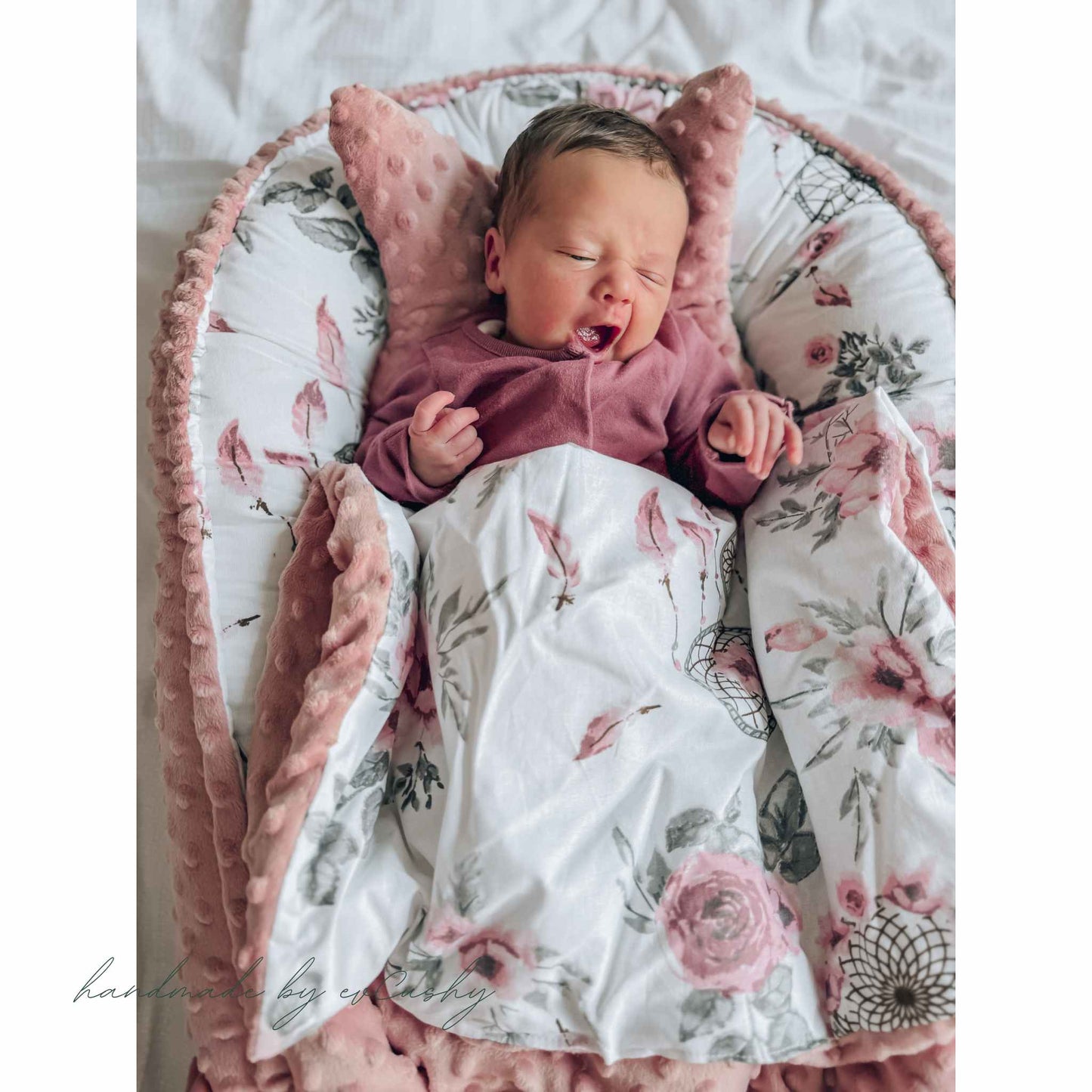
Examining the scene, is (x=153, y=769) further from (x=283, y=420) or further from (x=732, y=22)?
(x=732, y=22)

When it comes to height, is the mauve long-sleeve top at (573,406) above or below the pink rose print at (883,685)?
above

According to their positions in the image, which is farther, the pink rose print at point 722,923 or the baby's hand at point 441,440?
the baby's hand at point 441,440

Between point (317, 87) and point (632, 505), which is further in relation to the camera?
point (317, 87)

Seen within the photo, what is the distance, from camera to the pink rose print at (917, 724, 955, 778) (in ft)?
2.89

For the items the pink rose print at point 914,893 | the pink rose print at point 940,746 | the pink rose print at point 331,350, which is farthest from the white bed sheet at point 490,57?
the pink rose print at point 914,893

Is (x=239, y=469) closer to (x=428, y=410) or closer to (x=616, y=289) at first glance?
(x=428, y=410)

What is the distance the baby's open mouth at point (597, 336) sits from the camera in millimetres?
1132

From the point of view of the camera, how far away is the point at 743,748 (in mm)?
933

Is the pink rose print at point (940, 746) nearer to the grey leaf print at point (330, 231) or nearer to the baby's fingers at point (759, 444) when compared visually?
the baby's fingers at point (759, 444)

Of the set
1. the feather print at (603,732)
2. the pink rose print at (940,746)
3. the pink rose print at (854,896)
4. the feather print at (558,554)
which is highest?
the feather print at (558,554)

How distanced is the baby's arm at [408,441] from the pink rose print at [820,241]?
525 millimetres

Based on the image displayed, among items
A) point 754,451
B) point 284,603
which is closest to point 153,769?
point 284,603
